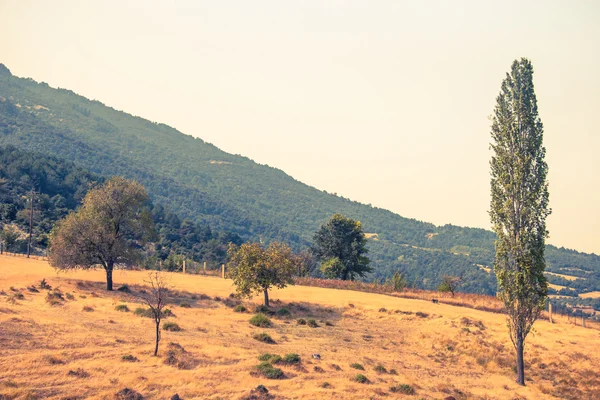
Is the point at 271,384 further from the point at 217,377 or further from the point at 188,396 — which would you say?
the point at 188,396

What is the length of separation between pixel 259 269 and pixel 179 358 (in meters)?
19.8

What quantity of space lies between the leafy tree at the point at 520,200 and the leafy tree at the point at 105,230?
3461 centimetres

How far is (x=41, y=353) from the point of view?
30.5 meters

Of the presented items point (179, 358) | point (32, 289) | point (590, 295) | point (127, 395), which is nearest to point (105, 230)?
point (32, 289)

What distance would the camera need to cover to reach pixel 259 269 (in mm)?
52219

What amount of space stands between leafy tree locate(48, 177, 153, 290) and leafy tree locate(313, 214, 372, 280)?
39.5m

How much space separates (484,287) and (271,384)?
150 metres

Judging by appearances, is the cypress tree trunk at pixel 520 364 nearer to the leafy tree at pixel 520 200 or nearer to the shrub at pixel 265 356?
the leafy tree at pixel 520 200

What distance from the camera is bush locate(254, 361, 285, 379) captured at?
3189cm

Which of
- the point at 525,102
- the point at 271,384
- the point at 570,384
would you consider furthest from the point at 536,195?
the point at 271,384

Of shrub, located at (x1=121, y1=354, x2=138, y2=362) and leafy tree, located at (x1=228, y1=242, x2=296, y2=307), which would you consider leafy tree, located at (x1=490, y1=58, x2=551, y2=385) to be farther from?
shrub, located at (x1=121, y1=354, x2=138, y2=362)

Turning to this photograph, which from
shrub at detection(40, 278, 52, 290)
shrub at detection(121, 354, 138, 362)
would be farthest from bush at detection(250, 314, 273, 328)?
shrub at detection(40, 278, 52, 290)

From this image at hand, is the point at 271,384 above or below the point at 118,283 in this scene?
below

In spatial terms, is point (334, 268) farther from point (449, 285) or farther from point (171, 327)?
point (171, 327)
